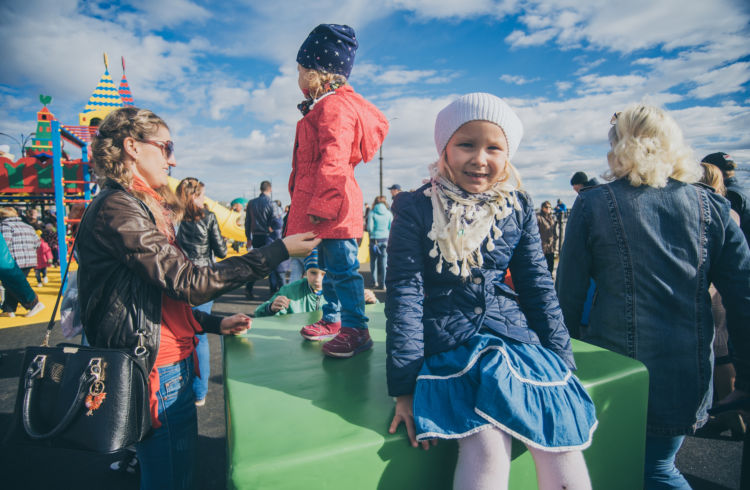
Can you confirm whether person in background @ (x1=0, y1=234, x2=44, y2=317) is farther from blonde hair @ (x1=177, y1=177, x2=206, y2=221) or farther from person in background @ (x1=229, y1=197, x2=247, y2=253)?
person in background @ (x1=229, y1=197, x2=247, y2=253)

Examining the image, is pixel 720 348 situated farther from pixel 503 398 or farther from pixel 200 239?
pixel 200 239

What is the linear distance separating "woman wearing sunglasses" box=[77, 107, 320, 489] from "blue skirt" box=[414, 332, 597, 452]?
816 mm

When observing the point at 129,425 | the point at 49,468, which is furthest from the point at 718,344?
the point at 49,468

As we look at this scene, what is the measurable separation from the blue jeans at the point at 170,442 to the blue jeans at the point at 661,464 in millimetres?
2104

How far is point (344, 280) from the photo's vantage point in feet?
6.72

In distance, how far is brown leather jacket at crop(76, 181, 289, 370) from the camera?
4.33 feet

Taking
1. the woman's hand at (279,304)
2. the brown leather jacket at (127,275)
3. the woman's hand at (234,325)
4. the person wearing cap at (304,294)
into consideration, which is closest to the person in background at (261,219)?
the person wearing cap at (304,294)

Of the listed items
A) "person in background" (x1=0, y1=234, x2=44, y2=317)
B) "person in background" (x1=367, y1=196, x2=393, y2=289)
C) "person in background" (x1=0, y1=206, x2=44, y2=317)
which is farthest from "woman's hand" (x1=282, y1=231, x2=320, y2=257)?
"person in background" (x1=0, y1=206, x2=44, y2=317)

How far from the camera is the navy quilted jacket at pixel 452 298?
1.29 m

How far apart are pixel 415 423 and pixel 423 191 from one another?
0.87 m

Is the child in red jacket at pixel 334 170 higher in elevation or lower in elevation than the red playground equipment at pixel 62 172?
lower

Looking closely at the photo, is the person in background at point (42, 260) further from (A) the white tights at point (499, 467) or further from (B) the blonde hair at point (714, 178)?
(B) the blonde hair at point (714, 178)

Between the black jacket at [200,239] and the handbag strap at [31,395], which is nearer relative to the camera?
the handbag strap at [31,395]

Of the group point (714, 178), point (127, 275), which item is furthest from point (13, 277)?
point (714, 178)
